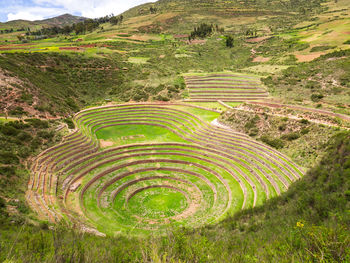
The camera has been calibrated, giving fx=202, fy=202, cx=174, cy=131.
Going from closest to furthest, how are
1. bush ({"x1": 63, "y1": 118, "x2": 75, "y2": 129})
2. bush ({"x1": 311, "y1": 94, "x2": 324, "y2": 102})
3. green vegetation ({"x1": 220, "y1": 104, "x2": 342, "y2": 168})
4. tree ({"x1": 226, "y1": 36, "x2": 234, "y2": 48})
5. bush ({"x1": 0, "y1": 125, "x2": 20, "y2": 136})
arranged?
bush ({"x1": 0, "y1": 125, "x2": 20, "y2": 136}) < green vegetation ({"x1": 220, "y1": 104, "x2": 342, "y2": 168}) < bush ({"x1": 63, "y1": 118, "x2": 75, "y2": 129}) < bush ({"x1": 311, "y1": 94, "x2": 324, "y2": 102}) < tree ({"x1": 226, "y1": 36, "x2": 234, "y2": 48})

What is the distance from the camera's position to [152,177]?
23547mm

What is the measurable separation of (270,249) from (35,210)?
15.3 m

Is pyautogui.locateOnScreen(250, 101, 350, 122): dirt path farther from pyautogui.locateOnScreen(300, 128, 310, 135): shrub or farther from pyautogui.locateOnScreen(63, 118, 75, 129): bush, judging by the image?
pyautogui.locateOnScreen(63, 118, 75, 129): bush

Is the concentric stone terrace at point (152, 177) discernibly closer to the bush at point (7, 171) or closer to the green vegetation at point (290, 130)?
the green vegetation at point (290, 130)

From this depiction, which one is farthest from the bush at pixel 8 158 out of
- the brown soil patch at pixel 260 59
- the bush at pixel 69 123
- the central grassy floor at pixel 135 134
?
the brown soil patch at pixel 260 59

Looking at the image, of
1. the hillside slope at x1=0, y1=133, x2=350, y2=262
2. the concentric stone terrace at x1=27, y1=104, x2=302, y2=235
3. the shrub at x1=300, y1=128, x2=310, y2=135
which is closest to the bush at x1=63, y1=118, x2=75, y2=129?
the concentric stone terrace at x1=27, y1=104, x2=302, y2=235

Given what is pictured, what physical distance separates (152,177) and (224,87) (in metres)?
28.4

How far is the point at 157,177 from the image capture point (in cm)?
2367

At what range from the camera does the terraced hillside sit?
4078 centimetres

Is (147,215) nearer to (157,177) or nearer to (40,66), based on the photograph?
(157,177)

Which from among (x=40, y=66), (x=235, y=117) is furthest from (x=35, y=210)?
(x=40, y=66)

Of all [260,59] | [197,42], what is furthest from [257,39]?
[197,42]

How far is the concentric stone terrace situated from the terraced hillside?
12.3 meters

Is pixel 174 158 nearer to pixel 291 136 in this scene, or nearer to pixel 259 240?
pixel 291 136
